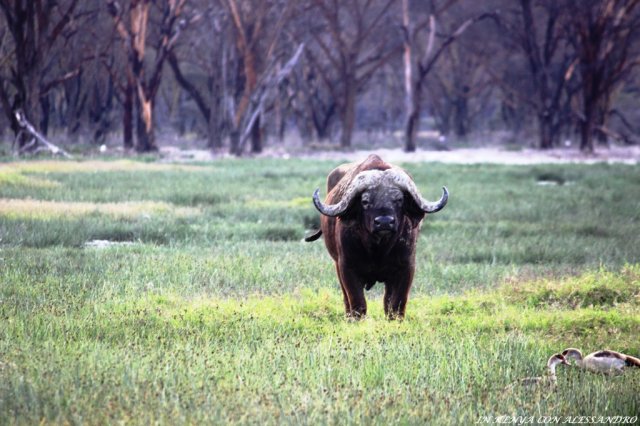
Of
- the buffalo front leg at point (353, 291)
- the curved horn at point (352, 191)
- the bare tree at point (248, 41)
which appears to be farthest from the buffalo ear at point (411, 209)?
the bare tree at point (248, 41)

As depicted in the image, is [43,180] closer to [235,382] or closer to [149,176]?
[149,176]

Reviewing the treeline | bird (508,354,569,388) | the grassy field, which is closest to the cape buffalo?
the grassy field

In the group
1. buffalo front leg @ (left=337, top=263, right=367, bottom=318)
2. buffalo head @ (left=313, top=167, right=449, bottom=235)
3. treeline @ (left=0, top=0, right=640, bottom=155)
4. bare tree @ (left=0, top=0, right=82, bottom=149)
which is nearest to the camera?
buffalo head @ (left=313, top=167, right=449, bottom=235)

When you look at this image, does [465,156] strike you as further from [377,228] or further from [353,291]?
[377,228]

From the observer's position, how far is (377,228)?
7359 millimetres

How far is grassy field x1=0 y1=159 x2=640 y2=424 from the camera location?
5512mm

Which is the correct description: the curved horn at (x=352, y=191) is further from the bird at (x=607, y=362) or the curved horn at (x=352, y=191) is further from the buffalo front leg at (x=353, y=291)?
the bird at (x=607, y=362)

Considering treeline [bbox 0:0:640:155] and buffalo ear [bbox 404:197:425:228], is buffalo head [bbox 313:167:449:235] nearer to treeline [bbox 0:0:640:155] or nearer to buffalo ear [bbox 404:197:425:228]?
buffalo ear [bbox 404:197:425:228]

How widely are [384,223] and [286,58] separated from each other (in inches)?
1545

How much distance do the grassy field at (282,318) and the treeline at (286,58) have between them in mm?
16621

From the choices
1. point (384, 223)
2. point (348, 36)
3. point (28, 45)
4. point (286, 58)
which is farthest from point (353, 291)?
point (348, 36)

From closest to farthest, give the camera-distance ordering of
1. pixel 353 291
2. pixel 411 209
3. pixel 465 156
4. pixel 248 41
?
pixel 411 209
pixel 353 291
pixel 248 41
pixel 465 156

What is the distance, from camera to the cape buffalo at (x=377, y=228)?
24.9 feet

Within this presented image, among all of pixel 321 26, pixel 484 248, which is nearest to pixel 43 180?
pixel 484 248
